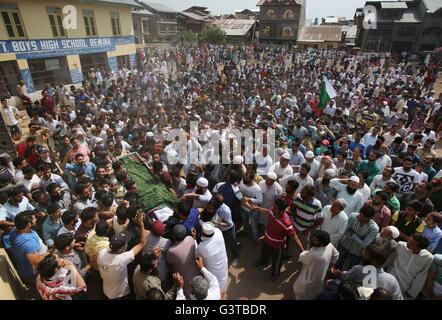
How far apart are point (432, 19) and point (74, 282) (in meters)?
44.3

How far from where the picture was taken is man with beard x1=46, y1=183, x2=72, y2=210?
4207 millimetres

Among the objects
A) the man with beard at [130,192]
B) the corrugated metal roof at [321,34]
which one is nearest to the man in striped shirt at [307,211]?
the man with beard at [130,192]

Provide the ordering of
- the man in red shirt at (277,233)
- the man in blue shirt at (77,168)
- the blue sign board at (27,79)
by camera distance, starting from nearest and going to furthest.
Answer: the man in red shirt at (277,233) → the man in blue shirt at (77,168) → the blue sign board at (27,79)

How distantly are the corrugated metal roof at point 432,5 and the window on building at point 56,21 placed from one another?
3970 centimetres

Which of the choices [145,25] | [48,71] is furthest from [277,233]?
[145,25]

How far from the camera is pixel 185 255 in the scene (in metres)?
3.31

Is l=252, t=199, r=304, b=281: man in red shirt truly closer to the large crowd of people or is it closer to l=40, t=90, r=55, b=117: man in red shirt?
the large crowd of people

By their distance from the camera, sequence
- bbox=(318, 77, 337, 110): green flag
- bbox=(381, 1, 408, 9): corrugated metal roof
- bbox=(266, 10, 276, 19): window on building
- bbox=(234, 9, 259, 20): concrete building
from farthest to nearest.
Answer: bbox=(234, 9, 259, 20): concrete building
bbox=(266, 10, 276, 19): window on building
bbox=(381, 1, 408, 9): corrugated metal roof
bbox=(318, 77, 337, 110): green flag

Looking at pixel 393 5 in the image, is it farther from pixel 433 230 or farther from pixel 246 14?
pixel 433 230

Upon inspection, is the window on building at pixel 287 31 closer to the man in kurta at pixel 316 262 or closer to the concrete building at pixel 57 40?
the concrete building at pixel 57 40

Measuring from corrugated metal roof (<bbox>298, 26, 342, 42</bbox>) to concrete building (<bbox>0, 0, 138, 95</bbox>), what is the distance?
30848 millimetres

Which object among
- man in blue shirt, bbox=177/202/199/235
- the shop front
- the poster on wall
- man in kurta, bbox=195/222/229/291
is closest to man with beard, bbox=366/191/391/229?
man in kurta, bbox=195/222/229/291

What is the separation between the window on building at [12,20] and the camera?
1321 cm
